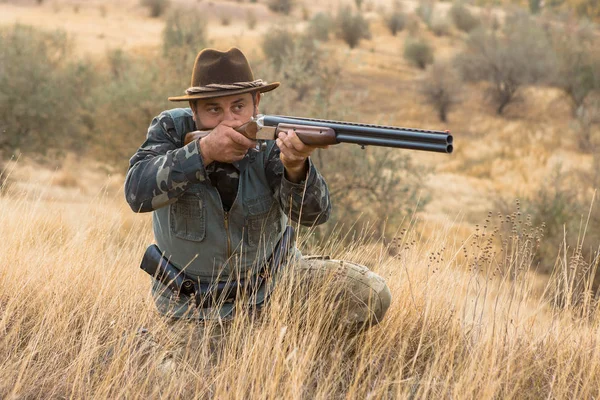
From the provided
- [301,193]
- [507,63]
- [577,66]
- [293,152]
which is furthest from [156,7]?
[293,152]

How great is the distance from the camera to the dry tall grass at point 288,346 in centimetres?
288

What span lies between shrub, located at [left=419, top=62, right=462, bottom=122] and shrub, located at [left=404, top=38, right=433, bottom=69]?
6.01 meters

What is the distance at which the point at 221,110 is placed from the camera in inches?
136

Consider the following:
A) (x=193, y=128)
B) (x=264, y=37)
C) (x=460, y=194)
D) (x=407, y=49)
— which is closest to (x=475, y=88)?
(x=407, y=49)

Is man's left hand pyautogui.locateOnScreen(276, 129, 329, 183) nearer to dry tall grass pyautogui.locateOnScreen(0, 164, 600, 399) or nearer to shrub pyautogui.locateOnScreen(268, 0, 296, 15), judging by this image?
dry tall grass pyautogui.locateOnScreen(0, 164, 600, 399)

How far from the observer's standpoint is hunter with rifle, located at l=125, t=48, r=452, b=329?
326cm

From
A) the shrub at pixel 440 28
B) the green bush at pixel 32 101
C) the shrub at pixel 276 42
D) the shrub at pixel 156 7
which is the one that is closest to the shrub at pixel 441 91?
the shrub at pixel 276 42

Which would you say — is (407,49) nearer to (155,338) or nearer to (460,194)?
(460,194)

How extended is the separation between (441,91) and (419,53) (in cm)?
735

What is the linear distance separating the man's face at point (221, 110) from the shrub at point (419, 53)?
3086 cm

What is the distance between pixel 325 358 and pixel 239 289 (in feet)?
1.72

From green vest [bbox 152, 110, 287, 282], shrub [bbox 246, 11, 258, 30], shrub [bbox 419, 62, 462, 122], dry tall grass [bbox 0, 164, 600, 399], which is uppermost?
green vest [bbox 152, 110, 287, 282]

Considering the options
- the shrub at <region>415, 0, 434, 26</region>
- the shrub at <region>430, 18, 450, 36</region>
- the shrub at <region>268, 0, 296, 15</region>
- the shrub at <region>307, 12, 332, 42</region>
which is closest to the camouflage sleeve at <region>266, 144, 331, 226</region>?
the shrub at <region>307, 12, 332, 42</region>

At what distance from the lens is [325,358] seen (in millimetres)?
3387
